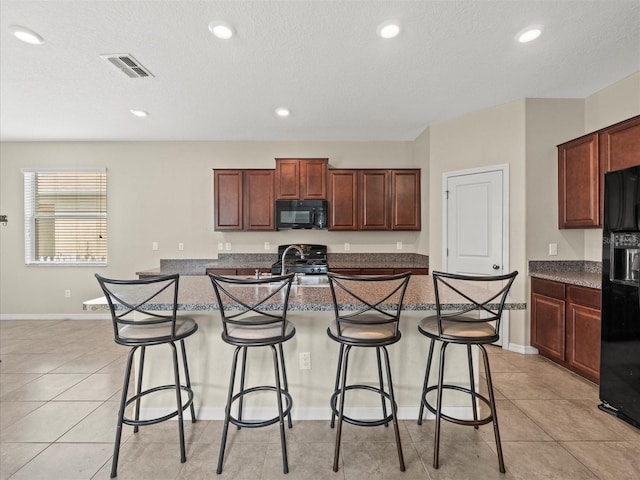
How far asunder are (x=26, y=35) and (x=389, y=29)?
8.95 ft

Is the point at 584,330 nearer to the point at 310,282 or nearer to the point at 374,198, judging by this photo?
the point at 310,282

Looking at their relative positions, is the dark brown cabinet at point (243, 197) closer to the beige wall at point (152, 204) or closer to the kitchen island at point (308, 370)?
the beige wall at point (152, 204)

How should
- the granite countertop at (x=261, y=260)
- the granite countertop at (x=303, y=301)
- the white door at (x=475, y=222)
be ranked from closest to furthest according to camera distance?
the granite countertop at (x=303, y=301), the white door at (x=475, y=222), the granite countertop at (x=261, y=260)

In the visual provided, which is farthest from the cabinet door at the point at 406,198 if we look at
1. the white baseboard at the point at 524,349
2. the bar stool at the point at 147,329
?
the bar stool at the point at 147,329

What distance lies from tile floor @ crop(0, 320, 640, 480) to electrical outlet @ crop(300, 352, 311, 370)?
0.39 m

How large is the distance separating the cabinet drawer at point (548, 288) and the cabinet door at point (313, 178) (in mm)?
2834

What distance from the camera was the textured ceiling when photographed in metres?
2.08

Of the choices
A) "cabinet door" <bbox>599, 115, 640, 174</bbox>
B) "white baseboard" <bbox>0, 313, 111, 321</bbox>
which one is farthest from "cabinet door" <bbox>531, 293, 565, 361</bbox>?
"white baseboard" <bbox>0, 313, 111, 321</bbox>

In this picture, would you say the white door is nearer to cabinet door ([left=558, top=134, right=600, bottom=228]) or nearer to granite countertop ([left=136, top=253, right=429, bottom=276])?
cabinet door ([left=558, top=134, right=600, bottom=228])

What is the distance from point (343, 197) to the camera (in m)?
4.54

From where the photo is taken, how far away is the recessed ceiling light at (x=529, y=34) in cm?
223

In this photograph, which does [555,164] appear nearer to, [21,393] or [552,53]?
[552,53]

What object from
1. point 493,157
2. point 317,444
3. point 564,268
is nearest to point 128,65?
point 317,444

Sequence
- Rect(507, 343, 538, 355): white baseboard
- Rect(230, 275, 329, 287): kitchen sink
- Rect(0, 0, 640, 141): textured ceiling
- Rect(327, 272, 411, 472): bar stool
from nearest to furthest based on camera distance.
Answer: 1. Rect(327, 272, 411, 472): bar stool
2. Rect(0, 0, 640, 141): textured ceiling
3. Rect(230, 275, 329, 287): kitchen sink
4. Rect(507, 343, 538, 355): white baseboard
